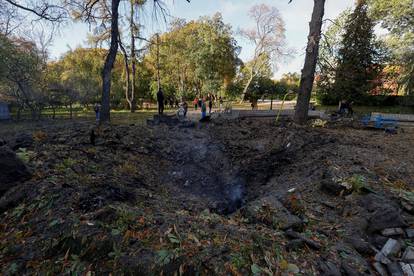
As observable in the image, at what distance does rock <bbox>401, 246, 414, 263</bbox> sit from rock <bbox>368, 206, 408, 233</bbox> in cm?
32

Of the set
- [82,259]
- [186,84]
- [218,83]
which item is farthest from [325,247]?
[186,84]

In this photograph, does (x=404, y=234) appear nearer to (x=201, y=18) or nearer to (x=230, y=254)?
(x=230, y=254)

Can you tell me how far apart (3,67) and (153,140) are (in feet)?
35.0

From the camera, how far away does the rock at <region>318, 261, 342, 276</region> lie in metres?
2.15

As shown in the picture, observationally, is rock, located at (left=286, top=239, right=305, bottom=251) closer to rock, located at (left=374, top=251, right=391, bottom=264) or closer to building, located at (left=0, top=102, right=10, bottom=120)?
rock, located at (left=374, top=251, right=391, bottom=264)

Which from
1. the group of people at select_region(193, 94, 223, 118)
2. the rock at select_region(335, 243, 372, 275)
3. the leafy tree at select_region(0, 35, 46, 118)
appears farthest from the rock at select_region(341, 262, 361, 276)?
the leafy tree at select_region(0, 35, 46, 118)

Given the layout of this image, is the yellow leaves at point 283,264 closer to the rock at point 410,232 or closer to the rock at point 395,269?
the rock at point 395,269

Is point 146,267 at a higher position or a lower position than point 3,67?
lower

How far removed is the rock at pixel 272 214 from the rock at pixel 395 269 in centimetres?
89

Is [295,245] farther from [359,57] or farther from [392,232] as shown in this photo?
[359,57]

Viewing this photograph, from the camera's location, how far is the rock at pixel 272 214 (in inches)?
113

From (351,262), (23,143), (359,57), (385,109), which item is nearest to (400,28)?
(359,57)

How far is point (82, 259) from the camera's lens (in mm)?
2188

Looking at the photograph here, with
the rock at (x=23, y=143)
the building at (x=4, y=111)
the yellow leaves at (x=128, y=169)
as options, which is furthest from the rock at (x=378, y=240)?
the building at (x=4, y=111)
